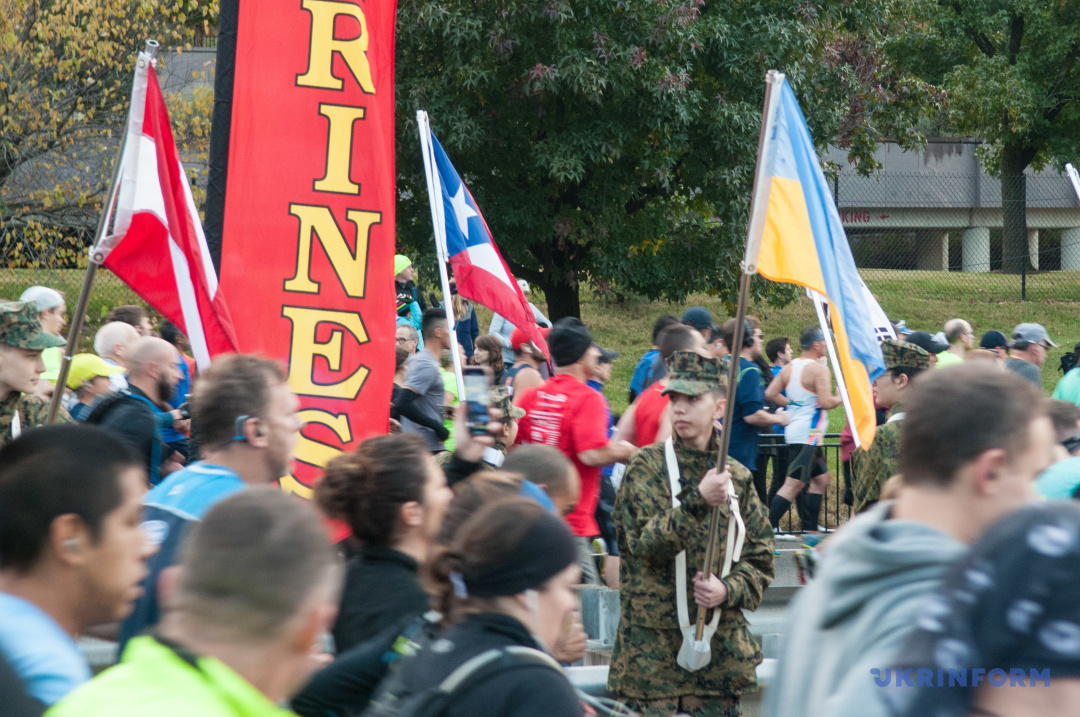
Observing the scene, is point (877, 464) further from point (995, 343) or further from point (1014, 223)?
point (1014, 223)

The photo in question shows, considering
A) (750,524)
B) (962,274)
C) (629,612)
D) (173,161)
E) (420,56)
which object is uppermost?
(420,56)

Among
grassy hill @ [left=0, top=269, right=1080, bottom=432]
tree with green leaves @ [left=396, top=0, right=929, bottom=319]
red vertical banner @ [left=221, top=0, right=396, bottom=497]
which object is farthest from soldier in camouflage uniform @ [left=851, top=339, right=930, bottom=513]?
tree with green leaves @ [left=396, top=0, right=929, bottom=319]

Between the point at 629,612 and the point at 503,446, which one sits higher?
the point at 503,446

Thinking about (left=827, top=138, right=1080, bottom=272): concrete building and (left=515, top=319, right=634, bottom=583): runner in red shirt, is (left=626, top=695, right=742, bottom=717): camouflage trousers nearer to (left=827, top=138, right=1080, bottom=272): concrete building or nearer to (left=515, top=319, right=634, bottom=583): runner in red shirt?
(left=515, top=319, right=634, bottom=583): runner in red shirt

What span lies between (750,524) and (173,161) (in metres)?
3.09

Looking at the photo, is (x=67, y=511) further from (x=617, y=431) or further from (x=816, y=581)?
(x=617, y=431)

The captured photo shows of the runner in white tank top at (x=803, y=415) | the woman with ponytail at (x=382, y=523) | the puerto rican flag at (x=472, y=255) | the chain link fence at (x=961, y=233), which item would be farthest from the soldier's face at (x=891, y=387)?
the chain link fence at (x=961, y=233)

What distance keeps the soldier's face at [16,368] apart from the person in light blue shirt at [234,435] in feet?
7.96

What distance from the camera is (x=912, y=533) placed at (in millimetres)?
2014

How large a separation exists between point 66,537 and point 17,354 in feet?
11.6

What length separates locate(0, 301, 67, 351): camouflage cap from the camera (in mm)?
5543

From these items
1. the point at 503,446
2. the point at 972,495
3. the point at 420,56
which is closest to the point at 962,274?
the point at 420,56

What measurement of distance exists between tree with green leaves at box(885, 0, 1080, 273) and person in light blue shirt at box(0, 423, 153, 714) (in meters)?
26.2

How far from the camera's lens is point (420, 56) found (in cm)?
1736
